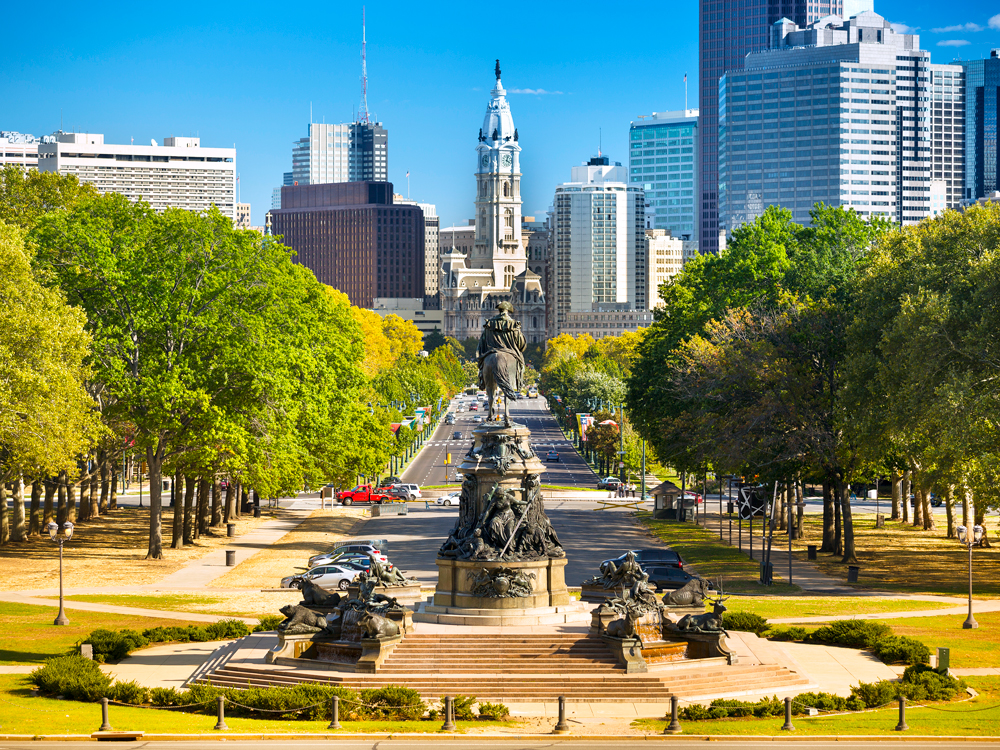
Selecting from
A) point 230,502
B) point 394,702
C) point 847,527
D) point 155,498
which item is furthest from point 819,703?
point 230,502

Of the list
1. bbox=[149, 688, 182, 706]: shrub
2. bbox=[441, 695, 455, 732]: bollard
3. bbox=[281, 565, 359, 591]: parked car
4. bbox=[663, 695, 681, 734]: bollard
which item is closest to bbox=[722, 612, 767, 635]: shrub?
bbox=[663, 695, 681, 734]: bollard

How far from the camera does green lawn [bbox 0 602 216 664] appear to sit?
123 ft

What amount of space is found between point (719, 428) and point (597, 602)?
26307 millimetres

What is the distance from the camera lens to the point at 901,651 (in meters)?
37.0

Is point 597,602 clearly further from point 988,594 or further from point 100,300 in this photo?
point 100,300

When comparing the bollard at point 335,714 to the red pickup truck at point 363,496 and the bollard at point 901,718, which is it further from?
the red pickup truck at point 363,496

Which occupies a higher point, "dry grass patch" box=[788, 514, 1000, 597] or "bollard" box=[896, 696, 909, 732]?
"bollard" box=[896, 696, 909, 732]

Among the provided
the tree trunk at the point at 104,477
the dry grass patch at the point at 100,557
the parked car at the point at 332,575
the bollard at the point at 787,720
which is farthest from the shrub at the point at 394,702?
the tree trunk at the point at 104,477

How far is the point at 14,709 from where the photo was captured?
30.0m

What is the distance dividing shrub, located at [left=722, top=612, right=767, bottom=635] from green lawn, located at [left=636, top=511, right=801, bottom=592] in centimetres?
1075

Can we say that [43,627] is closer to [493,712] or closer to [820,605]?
[493,712]

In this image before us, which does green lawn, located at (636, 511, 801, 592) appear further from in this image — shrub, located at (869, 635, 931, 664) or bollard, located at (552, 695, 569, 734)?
bollard, located at (552, 695, 569, 734)

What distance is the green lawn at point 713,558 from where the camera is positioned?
5328cm

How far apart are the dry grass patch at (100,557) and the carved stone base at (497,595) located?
21.2 meters
